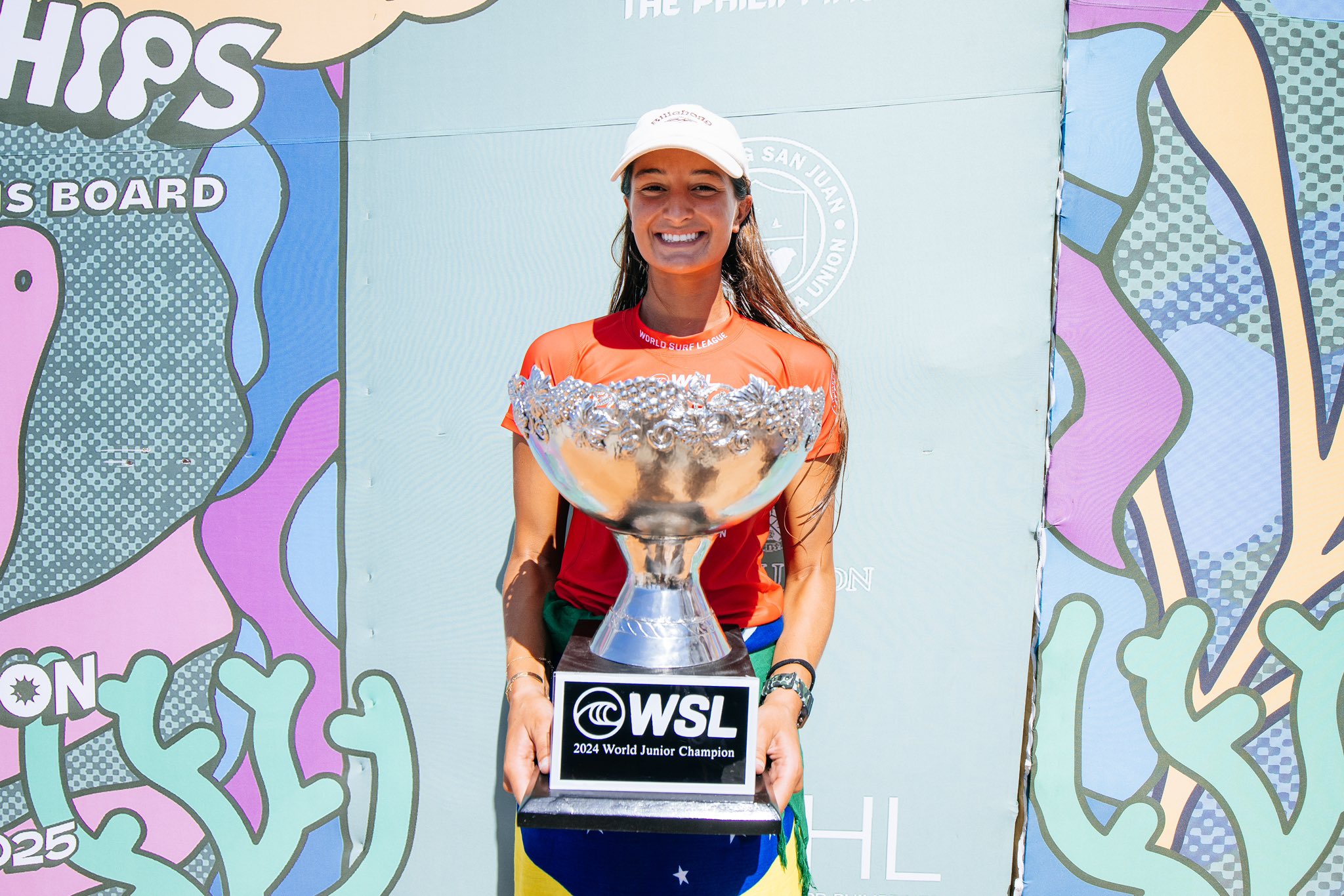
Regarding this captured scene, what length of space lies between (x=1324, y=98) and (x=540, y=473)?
188 centimetres

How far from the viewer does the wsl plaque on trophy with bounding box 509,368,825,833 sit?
1053 millimetres

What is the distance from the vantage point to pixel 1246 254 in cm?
188

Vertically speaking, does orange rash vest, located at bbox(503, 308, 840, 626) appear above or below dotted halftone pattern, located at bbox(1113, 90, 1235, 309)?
below

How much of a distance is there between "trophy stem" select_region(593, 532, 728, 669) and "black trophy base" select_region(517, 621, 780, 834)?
39 mm

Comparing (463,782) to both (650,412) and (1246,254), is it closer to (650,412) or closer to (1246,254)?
(650,412)

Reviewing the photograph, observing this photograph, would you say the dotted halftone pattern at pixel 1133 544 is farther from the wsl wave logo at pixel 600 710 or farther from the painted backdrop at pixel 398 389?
the wsl wave logo at pixel 600 710

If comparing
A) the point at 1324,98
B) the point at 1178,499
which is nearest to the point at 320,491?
the point at 1178,499

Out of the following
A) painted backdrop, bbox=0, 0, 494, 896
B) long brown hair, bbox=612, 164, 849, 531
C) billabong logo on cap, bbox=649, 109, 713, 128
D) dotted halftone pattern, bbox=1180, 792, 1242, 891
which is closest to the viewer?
billabong logo on cap, bbox=649, 109, 713, 128

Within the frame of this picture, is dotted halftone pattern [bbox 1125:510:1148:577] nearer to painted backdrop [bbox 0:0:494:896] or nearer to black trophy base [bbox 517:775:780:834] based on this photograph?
black trophy base [bbox 517:775:780:834]

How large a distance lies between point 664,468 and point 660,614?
0.79ft

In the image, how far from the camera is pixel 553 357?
1.40m

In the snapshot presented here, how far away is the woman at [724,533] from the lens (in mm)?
1287

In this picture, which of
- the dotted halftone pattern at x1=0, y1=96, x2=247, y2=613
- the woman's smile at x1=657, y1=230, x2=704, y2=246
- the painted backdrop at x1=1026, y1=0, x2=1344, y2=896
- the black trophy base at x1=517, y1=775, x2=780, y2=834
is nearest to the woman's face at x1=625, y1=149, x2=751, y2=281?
the woman's smile at x1=657, y1=230, x2=704, y2=246

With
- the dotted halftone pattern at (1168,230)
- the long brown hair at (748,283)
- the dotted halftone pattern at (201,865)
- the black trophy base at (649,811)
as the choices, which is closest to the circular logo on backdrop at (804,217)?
the long brown hair at (748,283)
